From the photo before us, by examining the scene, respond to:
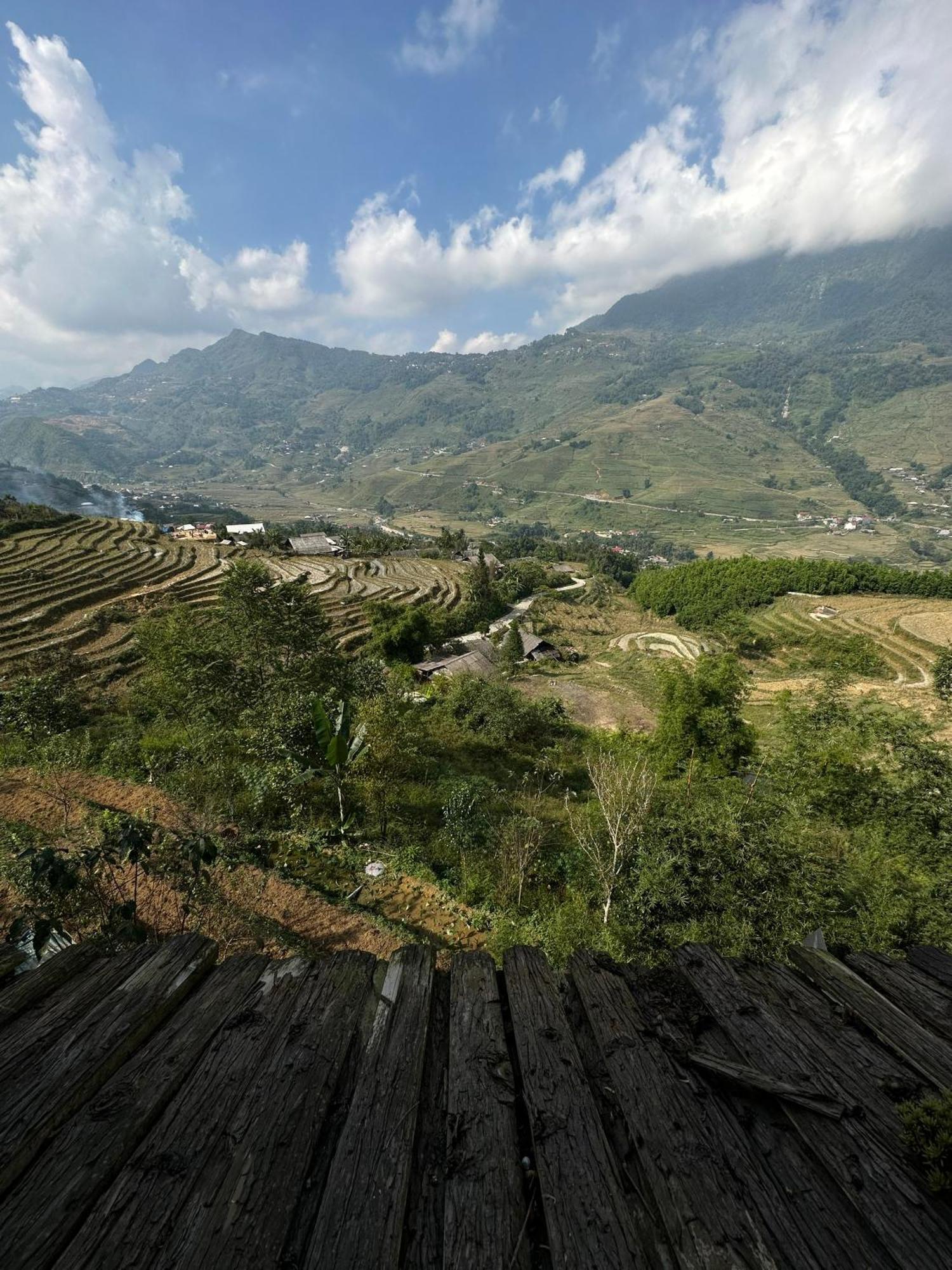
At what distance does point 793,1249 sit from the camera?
1.14m

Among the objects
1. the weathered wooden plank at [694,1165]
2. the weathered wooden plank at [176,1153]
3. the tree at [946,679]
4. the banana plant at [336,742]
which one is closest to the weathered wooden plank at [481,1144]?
the weathered wooden plank at [694,1165]

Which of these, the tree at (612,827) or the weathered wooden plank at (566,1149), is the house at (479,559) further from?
the weathered wooden plank at (566,1149)

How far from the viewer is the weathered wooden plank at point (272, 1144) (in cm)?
109

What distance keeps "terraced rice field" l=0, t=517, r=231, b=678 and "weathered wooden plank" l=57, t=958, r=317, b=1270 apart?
3683cm

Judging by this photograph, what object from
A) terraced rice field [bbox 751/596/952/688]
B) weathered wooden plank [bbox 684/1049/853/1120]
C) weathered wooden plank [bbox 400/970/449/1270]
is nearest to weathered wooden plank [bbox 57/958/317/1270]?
weathered wooden plank [bbox 400/970/449/1270]

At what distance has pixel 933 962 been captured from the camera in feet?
7.63

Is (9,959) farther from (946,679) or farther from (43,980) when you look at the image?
(946,679)

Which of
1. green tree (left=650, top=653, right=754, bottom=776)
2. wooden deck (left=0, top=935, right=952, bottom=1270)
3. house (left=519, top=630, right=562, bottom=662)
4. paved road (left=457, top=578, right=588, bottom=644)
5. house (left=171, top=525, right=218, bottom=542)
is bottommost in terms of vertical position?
paved road (left=457, top=578, right=588, bottom=644)

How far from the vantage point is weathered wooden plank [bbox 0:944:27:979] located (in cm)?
203

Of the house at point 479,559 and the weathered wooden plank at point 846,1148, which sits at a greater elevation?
the weathered wooden plank at point 846,1148

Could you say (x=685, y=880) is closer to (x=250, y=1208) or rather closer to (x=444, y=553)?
(x=250, y=1208)

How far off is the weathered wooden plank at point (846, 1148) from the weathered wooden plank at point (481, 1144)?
77cm

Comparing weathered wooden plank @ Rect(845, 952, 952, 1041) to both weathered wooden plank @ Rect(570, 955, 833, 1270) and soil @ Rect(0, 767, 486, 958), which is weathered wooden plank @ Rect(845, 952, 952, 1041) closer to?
weathered wooden plank @ Rect(570, 955, 833, 1270)

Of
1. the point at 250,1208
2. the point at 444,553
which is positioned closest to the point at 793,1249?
the point at 250,1208
